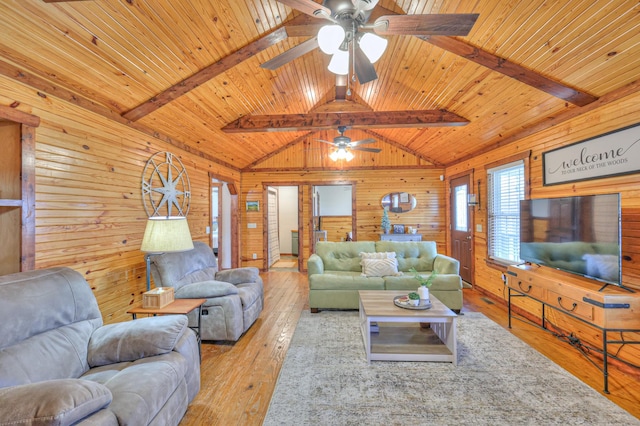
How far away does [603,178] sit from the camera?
266 centimetres

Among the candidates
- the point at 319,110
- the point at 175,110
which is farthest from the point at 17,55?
the point at 319,110

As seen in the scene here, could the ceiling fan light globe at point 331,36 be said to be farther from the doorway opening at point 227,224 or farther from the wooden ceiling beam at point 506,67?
the doorway opening at point 227,224

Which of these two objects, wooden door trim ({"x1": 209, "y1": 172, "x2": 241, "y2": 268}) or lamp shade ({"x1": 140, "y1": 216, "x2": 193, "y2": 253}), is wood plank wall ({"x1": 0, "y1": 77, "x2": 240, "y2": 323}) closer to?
lamp shade ({"x1": 140, "y1": 216, "x2": 193, "y2": 253})

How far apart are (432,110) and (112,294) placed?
4838mm

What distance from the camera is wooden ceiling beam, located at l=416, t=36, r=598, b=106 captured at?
260cm

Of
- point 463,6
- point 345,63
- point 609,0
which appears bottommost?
point 345,63

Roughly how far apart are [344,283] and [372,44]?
9.66 feet

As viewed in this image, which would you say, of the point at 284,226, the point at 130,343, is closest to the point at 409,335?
the point at 130,343

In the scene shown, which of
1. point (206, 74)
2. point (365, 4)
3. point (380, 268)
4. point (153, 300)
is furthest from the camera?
point (380, 268)

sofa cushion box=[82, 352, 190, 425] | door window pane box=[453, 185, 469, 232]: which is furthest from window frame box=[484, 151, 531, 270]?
sofa cushion box=[82, 352, 190, 425]

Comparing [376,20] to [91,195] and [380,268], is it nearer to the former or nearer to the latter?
[91,195]

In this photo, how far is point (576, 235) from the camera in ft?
8.53

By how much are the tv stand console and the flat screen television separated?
11cm

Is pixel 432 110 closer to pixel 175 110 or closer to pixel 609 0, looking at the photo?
pixel 609 0
